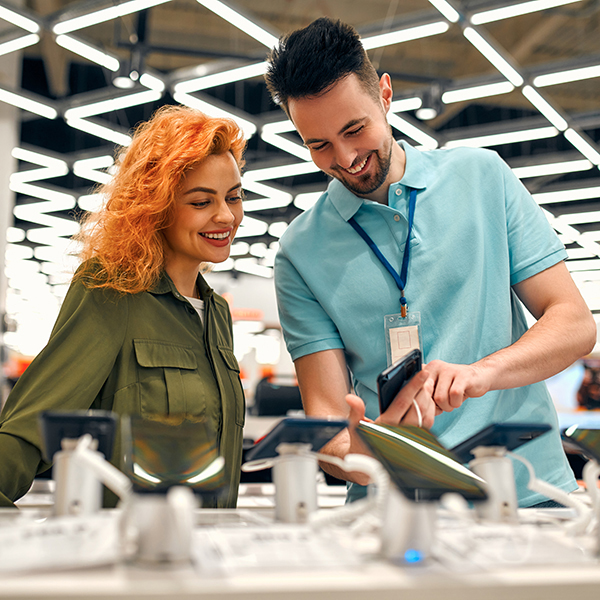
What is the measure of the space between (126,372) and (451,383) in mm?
759

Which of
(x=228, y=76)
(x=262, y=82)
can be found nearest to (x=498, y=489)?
(x=228, y=76)

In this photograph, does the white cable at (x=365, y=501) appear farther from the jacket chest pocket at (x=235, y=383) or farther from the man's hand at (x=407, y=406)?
the jacket chest pocket at (x=235, y=383)

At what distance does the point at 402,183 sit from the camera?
5.89 feet

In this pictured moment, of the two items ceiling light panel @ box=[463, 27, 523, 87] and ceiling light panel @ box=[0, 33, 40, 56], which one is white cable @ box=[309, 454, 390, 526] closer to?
ceiling light panel @ box=[463, 27, 523, 87]

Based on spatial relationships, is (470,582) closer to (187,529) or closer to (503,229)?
(187,529)

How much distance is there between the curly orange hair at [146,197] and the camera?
171 cm

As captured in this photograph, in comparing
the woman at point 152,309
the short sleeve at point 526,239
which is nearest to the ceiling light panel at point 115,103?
the woman at point 152,309

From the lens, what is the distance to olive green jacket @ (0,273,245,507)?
4.22 ft

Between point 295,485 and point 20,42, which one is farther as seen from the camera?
point 20,42

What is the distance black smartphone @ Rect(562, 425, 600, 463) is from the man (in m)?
0.49

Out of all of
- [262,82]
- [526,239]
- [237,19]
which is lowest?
[526,239]

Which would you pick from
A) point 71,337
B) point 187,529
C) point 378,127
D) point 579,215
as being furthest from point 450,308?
point 579,215

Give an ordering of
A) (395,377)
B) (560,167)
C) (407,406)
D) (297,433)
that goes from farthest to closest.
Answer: (560,167)
(407,406)
(395,377)
(297,433)

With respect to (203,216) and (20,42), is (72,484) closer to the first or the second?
(203,216)
